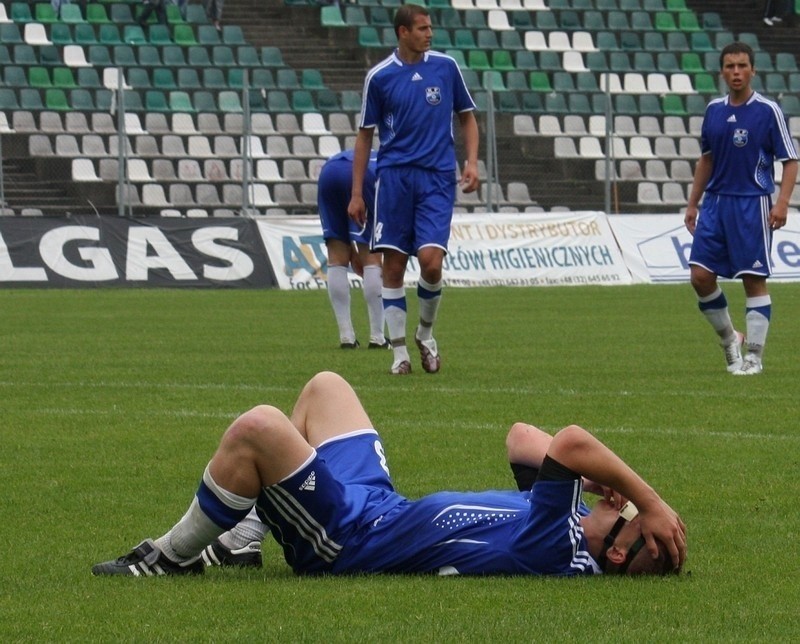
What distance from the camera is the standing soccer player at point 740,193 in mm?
11617

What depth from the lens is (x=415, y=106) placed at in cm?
1191

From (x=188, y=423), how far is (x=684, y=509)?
137 inches

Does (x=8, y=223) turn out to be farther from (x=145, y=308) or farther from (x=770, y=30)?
(x=770, y=30)

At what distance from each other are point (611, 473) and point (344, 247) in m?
10.2

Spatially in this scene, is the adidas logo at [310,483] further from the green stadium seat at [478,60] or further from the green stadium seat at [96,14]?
the green stadium seat at [478,60]

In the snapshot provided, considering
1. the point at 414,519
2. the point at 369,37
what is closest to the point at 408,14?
the point at 414,519

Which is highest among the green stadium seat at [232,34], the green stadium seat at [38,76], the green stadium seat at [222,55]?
the green stadium seat at [232,34]

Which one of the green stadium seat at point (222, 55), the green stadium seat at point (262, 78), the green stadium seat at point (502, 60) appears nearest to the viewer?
the green stadium seat at point (262, 78)

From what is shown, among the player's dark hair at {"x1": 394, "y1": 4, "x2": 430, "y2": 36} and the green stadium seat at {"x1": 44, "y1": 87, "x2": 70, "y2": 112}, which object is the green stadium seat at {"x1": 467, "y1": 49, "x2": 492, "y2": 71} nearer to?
the green stadium seat at {"x1": 44, "y1": 87, "x2": 70, "y2": 112}

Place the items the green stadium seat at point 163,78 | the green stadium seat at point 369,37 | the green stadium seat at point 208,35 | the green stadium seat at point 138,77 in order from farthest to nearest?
the green stadium seat at point 369,37, the green stadium seat at point 208,35, the green stadium seat at point 163,78, the green stadium seat at point 138,77

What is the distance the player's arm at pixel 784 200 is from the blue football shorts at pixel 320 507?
22.0 feet

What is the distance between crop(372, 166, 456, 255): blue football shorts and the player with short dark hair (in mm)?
2410

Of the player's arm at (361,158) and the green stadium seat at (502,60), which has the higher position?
the green stadium seat at (502,60)

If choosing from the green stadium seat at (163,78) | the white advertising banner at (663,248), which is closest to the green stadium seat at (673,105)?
the white advertising banner at (663,248)
